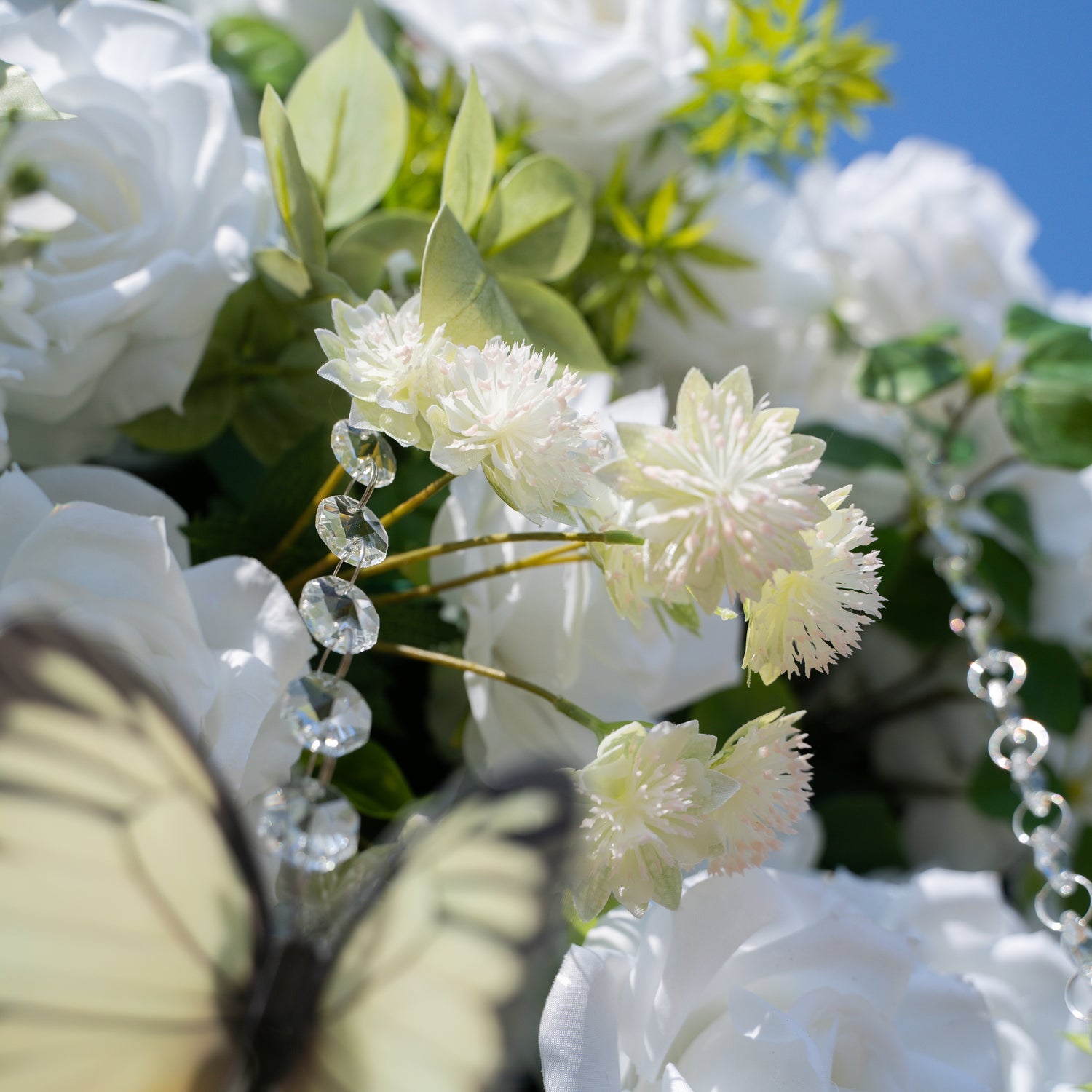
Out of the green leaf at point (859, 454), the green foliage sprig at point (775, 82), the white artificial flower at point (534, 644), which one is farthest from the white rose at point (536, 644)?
the green foliage sprig at point (775, 82)

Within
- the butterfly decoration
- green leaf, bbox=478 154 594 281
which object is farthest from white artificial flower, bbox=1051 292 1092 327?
the butterfly decoration

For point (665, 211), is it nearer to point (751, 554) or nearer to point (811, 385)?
point (811, 385)

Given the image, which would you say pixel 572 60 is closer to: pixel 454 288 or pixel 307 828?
pixel 454 288

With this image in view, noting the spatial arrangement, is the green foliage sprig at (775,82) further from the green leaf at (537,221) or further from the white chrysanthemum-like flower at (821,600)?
the white chrysanthemum-like flower at (821,600)

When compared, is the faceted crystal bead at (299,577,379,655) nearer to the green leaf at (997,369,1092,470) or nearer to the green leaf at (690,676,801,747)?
the green leaf at (690,676,801,747)

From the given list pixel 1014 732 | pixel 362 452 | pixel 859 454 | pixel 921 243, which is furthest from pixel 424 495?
pixel 921 243

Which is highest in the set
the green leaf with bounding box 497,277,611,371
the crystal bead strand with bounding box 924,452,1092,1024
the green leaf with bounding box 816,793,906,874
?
the green leaf with bounding box 497,277,611,371

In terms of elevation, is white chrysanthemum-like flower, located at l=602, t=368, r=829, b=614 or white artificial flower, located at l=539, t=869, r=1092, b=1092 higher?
white chrysanthemum-like flower, located at l=602, t=368, r=829, b=614
